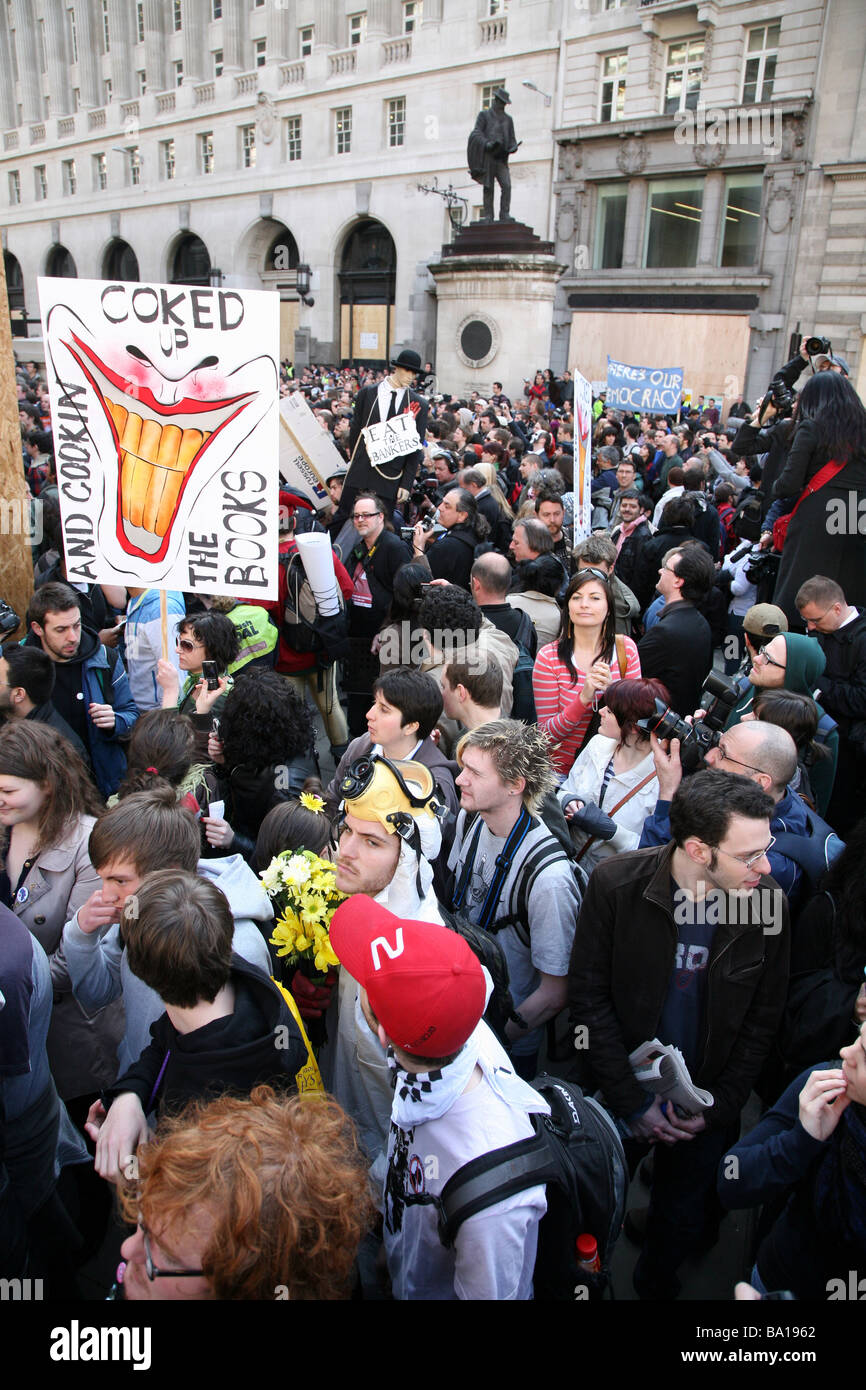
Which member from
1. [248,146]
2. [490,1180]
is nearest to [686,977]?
[490,1180]

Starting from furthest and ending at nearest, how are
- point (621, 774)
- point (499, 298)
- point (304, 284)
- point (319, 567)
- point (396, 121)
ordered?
point (304, 284)
point (396, 121)
point (499, 298)
point (319, 567)
point (621, 774)

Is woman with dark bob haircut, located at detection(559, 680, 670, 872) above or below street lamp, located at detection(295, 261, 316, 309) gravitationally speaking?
below

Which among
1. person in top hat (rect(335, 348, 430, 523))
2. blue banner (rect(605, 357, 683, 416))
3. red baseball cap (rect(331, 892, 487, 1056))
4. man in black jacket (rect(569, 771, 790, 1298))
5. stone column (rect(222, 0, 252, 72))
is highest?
stone column (rect(222, 0, 252, 72))

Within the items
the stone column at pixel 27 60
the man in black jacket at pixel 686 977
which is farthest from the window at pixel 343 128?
the man in black jacket at pixel 686 977

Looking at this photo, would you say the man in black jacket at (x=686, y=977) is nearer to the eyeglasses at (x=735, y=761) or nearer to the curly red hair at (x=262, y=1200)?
the eyeglasses at (x=735, y=761)

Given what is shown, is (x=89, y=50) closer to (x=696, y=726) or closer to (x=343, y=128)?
(x=343, y=128)

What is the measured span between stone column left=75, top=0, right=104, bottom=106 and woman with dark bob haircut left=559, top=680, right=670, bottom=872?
54.1 metres

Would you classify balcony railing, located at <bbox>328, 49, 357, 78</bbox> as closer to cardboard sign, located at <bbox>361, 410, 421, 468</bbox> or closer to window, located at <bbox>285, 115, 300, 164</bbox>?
window, located at <bbox>285, 115, 300, 164</bbox>

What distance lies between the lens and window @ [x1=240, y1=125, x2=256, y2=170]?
3656cm

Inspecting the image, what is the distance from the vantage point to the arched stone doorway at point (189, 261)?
40.5m

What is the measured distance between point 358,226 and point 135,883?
36.3 metres

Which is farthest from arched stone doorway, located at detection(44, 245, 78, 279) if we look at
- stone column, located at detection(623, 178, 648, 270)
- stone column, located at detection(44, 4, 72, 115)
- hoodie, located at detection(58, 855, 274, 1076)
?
hoodie, located at detection(58, 855, 274, 1076)

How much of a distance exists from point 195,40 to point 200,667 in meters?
46.3

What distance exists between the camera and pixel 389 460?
698cm
